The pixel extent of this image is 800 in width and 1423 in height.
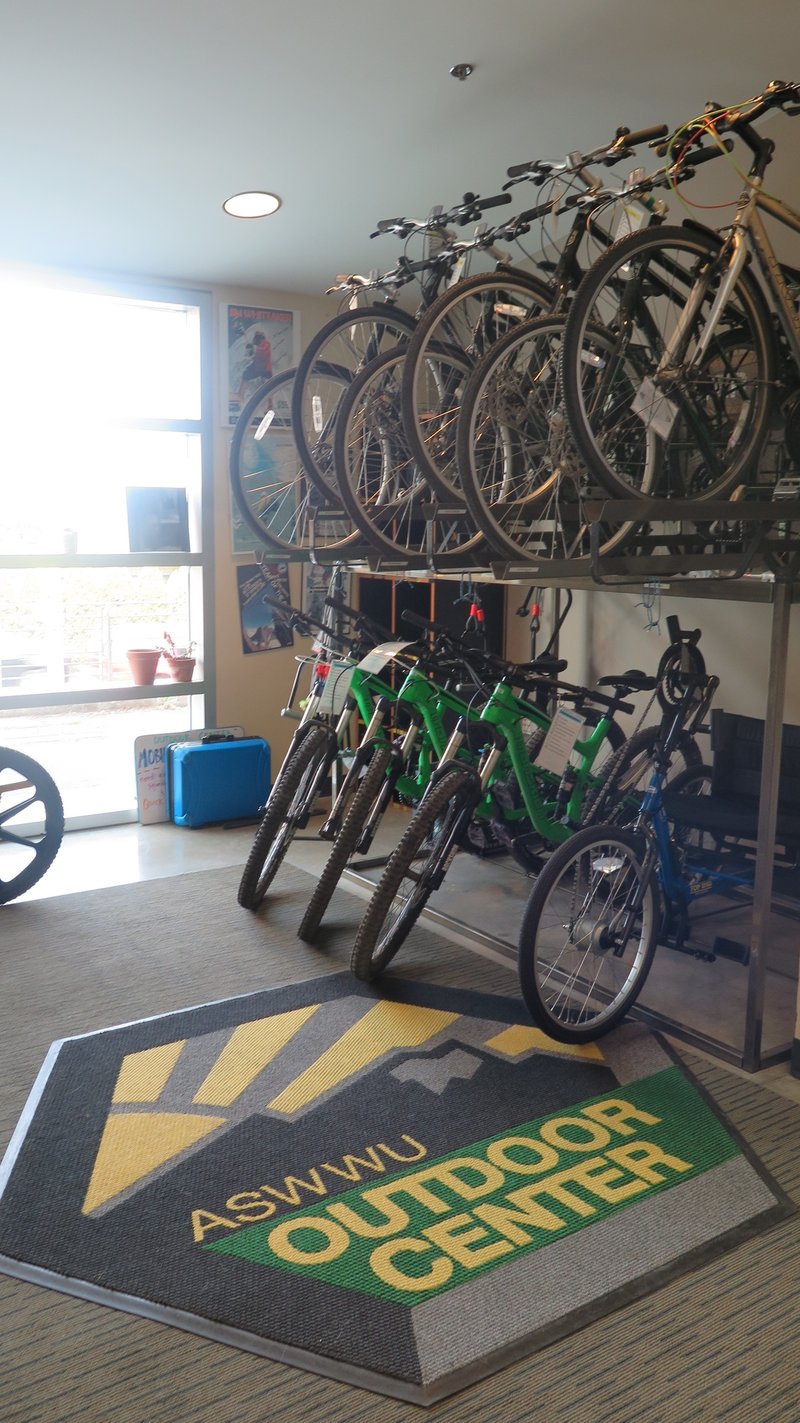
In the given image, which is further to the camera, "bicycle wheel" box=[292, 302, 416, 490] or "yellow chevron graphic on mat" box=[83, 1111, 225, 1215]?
"bicycle wheel" box=[292, 302, 416, 490]

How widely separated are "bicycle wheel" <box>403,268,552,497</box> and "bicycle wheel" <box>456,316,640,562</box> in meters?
0.13

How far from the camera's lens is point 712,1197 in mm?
2137

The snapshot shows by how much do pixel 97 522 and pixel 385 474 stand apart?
78.5 inches

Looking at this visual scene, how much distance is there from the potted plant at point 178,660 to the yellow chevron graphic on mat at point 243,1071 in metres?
2.58

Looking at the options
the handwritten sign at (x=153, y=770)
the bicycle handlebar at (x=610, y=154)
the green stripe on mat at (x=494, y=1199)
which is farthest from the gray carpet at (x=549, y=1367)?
the handwritten sign at (x=153, y=770)

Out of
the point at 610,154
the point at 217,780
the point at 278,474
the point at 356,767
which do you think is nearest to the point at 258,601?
the point at 278,474

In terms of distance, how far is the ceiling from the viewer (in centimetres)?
255

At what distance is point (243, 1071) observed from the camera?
2625 mm

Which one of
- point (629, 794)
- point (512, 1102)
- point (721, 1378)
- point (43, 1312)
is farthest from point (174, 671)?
point (721, 1378)

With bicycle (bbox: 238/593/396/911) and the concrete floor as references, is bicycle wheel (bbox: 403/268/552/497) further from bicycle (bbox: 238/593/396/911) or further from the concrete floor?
the concrete floor

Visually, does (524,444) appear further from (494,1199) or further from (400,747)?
(494,1199)

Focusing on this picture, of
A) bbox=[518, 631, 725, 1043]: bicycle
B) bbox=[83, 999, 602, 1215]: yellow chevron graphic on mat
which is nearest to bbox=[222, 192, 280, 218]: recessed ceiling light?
bbox=[518, 631, 725, 1043]: bicycle

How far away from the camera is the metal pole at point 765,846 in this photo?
2.53m

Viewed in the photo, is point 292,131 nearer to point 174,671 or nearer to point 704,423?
point 704,423
